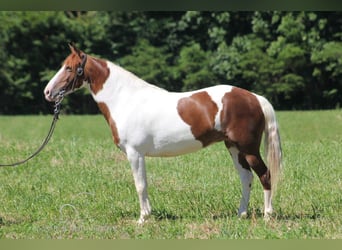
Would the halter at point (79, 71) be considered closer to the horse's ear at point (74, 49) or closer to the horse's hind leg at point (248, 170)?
A: the horse's ear at point (74, 49)

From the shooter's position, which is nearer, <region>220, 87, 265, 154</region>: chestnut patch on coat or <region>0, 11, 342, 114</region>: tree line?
<region>220, 87, 265, 154</region>: chestnut patch on coat

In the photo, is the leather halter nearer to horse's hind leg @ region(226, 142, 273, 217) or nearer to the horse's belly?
the horse's belly

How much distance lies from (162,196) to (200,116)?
1615 mm

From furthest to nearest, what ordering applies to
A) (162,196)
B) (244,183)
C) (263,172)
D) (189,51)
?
(189,51) < (162,196) < (244,183) < (263,172)

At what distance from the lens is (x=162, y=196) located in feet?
22.8

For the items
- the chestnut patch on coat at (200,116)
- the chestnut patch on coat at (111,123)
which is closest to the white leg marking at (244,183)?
the chestnut patch on coat at (200,116)

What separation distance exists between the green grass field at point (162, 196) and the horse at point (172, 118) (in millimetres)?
423

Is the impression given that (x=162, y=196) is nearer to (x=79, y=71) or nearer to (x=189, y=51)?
(x=79, y=71)

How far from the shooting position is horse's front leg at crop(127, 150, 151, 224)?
575 centimetres

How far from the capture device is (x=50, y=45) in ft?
76.9

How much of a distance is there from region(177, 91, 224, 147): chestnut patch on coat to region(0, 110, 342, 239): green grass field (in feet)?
2.69

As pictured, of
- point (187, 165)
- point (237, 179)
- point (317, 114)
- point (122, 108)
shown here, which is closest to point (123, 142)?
point (122, 108)

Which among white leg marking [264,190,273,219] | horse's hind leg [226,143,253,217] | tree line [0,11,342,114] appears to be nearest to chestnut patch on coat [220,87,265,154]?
horse's hind leg [226,143,253,217]

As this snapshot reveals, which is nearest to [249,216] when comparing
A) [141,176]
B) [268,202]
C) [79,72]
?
[268,202]
